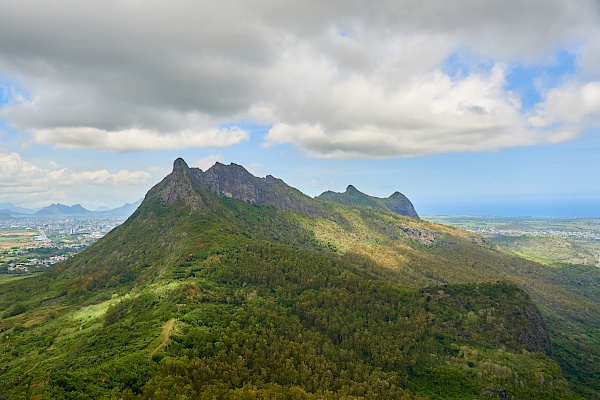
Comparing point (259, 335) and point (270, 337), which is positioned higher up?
point (259, 335)

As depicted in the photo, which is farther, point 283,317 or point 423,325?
point 423,325

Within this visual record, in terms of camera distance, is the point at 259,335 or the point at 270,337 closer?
the point at 270,337

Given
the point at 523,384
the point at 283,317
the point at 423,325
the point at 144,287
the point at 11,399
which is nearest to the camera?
the point at 11,399

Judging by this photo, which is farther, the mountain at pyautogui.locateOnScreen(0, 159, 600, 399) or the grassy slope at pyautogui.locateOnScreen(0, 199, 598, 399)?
the grassy slope at pyautogui.locateOnScreen(0, 199, 598, 399)

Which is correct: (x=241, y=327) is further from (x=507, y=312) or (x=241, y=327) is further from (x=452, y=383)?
(x=507, y=312)

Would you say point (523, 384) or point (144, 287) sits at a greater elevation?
point (144, 287)

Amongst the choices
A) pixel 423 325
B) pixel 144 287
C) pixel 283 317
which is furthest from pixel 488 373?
pixel 144 287

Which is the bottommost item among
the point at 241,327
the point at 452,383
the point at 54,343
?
the point at 452,383

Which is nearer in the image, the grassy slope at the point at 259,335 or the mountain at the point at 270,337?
the mountain at the point at 270,337
